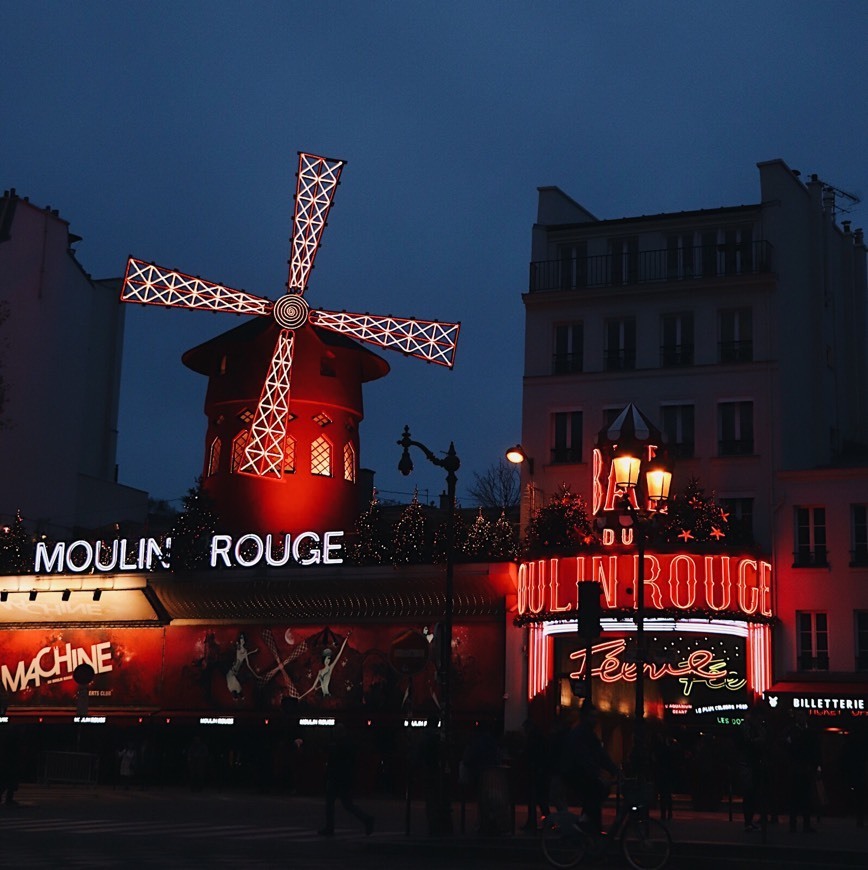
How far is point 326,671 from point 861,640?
30.6ft

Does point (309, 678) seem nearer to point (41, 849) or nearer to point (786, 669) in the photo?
point (786, 669)

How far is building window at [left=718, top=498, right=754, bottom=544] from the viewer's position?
75.5 feet

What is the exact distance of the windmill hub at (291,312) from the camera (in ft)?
90.1

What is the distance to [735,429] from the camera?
24.1 meters

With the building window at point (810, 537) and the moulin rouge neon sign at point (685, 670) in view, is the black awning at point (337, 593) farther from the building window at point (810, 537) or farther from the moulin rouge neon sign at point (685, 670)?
the building window at point (810, 537)

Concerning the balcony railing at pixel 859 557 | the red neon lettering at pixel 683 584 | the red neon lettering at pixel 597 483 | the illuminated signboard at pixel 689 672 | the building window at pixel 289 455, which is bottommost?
the illuminated signboard at pixel 689 672

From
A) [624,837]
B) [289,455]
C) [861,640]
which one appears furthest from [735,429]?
[624,837]

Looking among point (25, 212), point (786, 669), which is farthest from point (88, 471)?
point (786, 669)

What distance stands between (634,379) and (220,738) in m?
10.2

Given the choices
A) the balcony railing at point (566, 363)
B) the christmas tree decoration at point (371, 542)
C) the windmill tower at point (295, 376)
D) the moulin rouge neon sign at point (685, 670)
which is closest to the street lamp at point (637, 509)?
the moulin rouge neon sign at point (685, 670)

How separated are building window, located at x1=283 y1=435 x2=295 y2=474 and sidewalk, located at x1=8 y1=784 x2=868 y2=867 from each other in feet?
19.2

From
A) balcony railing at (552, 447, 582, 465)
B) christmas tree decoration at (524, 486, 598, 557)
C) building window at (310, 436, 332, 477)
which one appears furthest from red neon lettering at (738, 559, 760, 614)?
building window at (310, 436, 332, 477)

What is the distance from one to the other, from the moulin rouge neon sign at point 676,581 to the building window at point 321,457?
685 centimetres

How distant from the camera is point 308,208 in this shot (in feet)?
93.2
